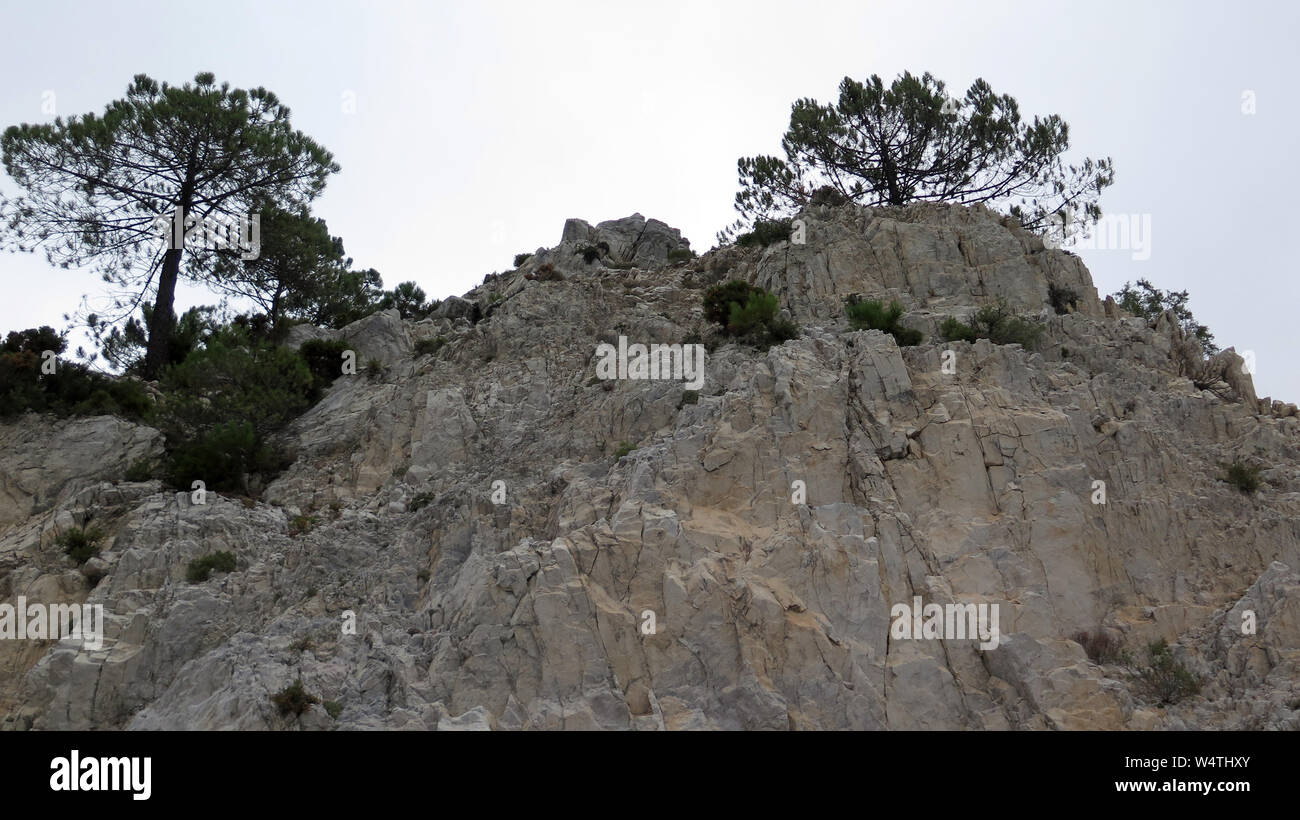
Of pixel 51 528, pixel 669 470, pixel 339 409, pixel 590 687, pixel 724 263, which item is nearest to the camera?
pixel 590 687

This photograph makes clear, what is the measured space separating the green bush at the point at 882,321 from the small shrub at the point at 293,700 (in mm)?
14178

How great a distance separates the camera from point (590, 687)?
701 inches

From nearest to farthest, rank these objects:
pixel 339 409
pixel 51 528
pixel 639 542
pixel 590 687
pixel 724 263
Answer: pixel 590 687
pixel 639 542
pixel 51 528
pixel 339 409
pixel 724 263

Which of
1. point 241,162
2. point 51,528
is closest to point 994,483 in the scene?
point 51,528

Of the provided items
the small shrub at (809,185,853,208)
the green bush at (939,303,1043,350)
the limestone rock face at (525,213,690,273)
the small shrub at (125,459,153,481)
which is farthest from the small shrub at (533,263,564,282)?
the small shrub at (125,459,153,481)

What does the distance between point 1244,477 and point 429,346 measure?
736 inches

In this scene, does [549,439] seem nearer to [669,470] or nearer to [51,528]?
[669,470]

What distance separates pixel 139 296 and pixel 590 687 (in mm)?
21665

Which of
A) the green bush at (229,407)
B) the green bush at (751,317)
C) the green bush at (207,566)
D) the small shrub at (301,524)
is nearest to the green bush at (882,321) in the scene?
the green bush at (751,317)

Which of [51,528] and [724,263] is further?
[724,263]

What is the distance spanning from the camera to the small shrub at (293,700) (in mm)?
16969

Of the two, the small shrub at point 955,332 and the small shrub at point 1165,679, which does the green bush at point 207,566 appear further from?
the small shrub at point 1165,679
